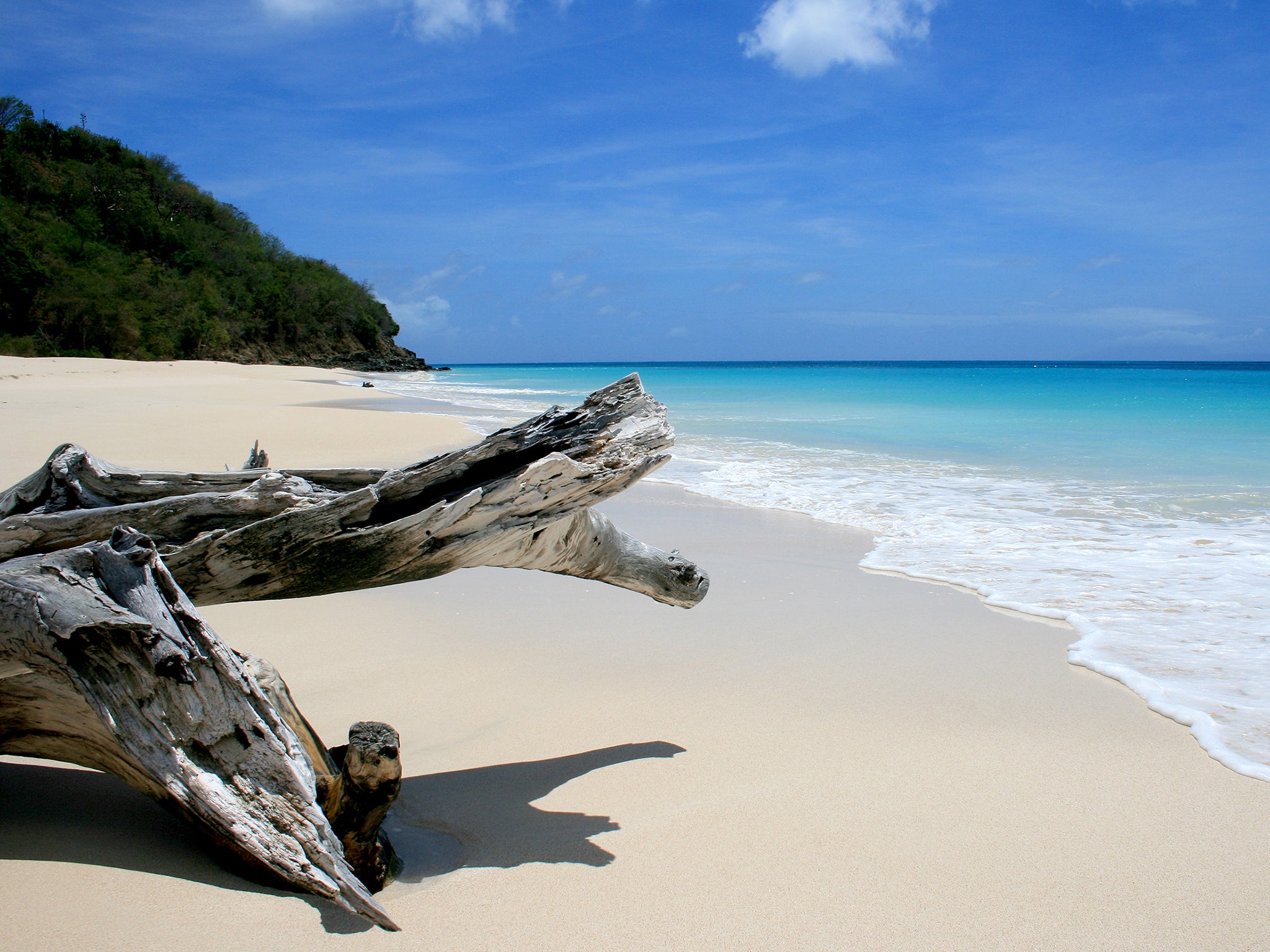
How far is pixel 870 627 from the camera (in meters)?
4.23

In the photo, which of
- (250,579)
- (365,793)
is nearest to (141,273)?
(250,579)

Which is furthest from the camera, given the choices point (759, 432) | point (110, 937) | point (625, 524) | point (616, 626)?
point (759, 432)

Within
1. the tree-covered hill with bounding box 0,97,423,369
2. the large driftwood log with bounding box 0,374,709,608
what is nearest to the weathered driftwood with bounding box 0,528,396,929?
the large driftwood log with bounding box 0,374,709,608

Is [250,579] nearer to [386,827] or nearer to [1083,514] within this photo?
[386,827]

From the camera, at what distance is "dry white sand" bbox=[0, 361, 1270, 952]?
1.87 m

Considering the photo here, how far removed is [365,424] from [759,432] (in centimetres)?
752

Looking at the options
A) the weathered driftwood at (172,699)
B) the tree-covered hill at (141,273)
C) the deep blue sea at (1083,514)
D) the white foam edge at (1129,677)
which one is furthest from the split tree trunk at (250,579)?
the tree-covered hill at (141,273)

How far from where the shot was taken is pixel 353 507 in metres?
2.24

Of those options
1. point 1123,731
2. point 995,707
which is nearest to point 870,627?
point 995,707

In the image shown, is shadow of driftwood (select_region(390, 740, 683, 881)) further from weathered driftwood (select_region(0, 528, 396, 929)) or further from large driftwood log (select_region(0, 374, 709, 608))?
large driftwood log (select_region(0, 374, 709, 608))

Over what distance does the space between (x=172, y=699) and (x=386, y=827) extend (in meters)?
0.82

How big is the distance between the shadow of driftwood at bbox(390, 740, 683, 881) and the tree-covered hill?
1516 inches

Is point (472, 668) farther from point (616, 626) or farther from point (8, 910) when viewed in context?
point (8, 910)

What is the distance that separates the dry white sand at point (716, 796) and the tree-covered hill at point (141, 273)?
37684 millimetres
